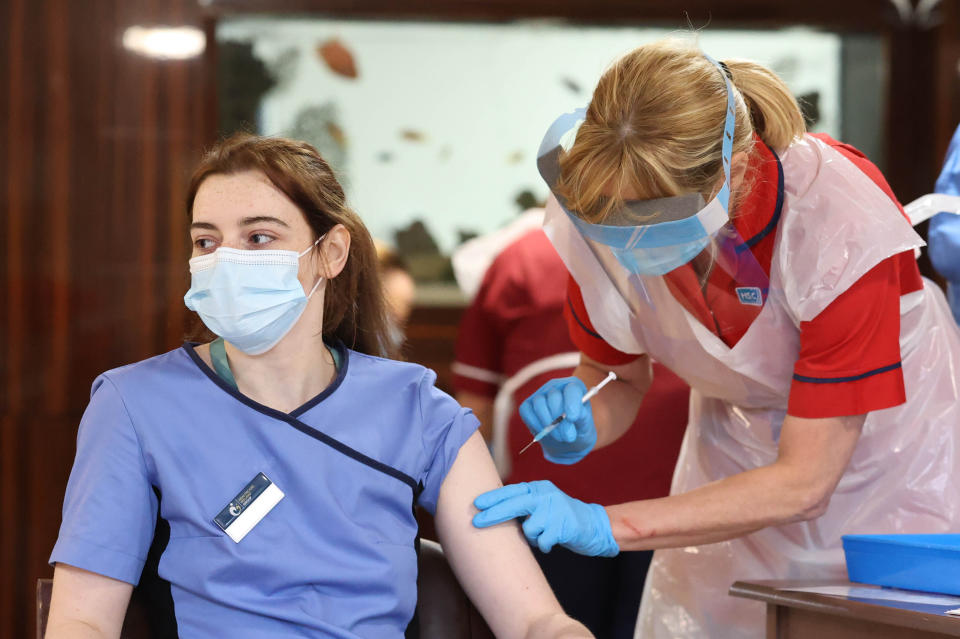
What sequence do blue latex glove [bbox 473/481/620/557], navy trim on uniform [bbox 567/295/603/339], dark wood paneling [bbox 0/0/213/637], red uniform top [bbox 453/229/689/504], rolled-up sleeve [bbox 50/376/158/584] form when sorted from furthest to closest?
dark wood paneling [bbox 0/0/213/637], red uniform top [bbox 453/229/689/504], navy trim on uniform [bbox 567/295/603/339], blue latex glove [bbox 473/481/620/557], rolled-up sleeve [bbox 50/376/158/584]

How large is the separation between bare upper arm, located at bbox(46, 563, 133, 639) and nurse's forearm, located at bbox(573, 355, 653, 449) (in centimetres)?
89

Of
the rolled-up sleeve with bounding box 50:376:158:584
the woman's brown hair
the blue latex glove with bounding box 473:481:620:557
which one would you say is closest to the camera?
the rolled-up sleeve with bounding box 50:376:158:584

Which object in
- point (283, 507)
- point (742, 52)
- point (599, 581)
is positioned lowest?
point (599, 581)

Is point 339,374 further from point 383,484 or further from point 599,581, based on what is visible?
point 599,581

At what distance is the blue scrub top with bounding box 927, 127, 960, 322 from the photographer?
1920 mm

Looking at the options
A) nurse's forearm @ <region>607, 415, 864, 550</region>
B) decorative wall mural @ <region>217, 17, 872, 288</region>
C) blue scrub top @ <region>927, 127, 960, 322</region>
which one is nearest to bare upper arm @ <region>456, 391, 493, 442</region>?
decorative wall mural @ <region>217, 17, 872, 288</region>

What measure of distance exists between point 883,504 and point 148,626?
1.14 m

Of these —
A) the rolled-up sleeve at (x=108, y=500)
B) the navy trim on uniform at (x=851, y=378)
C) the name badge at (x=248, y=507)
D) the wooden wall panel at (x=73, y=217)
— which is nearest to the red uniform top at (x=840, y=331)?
the navy trim on uniform at (x=851, y=378)

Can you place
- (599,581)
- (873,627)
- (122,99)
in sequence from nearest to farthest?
(873,627) → (599,581) → (122,99)

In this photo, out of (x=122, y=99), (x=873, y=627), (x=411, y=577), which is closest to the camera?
(x=873, y=627)

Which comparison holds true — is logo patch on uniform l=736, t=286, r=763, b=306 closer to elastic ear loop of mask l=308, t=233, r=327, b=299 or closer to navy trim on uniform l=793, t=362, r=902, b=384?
navy trim on uniform l=793, t=362, r=902, b=384

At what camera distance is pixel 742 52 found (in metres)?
3.64

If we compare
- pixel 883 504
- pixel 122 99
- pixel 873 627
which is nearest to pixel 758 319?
pixel 883 504

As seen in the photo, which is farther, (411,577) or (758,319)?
(758,319)
